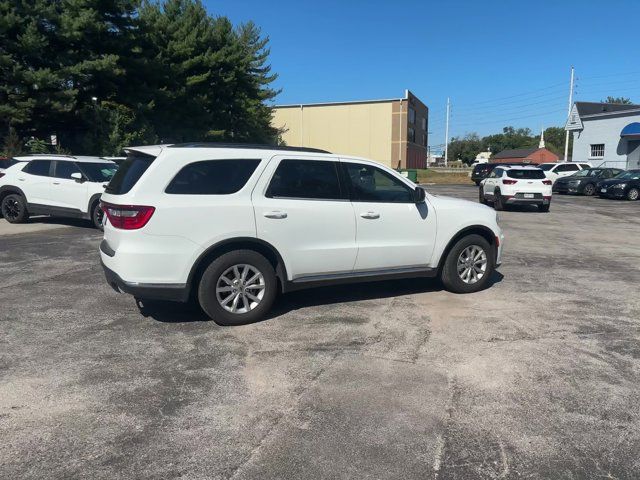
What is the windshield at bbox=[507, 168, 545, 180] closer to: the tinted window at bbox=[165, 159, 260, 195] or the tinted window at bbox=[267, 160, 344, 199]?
the tinted window at bbox=[267, 160, 344, 199]

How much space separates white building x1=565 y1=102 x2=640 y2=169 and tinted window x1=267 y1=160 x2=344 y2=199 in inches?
1526

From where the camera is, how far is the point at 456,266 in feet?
21.4

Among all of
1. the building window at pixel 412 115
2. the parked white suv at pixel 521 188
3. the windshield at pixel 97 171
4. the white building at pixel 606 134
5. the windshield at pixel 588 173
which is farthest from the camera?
the building window at pixel 412 115

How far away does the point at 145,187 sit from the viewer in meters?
4.83

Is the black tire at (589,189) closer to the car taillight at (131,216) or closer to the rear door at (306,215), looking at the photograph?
the rear door at (306,215)

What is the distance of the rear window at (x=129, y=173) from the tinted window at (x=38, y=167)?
26.9 ft

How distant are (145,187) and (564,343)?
4.23 metres

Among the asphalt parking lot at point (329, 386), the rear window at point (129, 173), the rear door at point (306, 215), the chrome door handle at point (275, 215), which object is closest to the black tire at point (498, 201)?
the asphalt parking lot at point (329, 386)

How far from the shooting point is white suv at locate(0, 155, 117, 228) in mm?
11930

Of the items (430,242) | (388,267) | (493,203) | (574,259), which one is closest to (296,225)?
(388,267)

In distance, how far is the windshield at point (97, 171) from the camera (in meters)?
12.0

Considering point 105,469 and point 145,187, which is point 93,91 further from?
point 105,469

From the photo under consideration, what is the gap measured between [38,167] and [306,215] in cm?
970

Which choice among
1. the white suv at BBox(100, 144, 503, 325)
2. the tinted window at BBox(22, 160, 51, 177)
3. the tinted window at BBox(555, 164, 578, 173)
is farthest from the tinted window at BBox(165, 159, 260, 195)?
the tinted window at BBox(555, 164, 578, 173)
